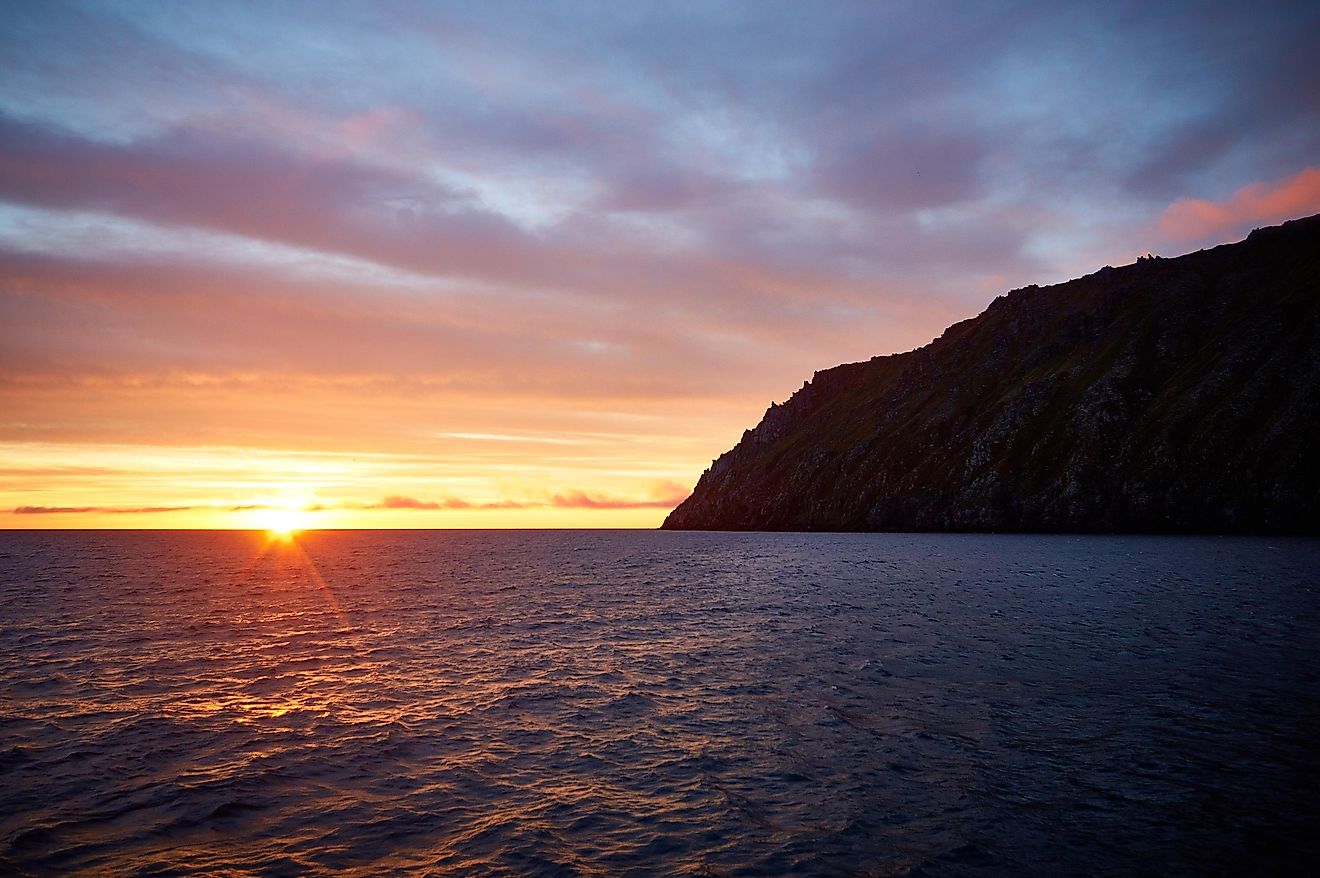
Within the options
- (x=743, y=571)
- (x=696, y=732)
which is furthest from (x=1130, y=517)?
(x=696, y=732)

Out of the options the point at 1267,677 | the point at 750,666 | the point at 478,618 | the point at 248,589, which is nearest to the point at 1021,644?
the point at 1267,677

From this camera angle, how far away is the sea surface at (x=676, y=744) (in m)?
16.2

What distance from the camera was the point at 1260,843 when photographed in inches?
609

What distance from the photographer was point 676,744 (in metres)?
24.0

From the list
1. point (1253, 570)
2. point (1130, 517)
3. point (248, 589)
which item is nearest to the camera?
point (1253, 570)

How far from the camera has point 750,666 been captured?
121ft

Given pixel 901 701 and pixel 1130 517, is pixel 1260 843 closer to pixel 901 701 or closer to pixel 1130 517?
pixel 901 701

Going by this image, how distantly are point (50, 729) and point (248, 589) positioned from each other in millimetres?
69669

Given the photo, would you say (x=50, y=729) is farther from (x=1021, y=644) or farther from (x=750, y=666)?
(x=1021, y=644)

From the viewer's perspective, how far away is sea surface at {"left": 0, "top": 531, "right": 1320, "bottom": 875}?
16.2 m

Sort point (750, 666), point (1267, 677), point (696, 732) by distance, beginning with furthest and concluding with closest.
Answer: point (750, 666), point (1267, 677), point (696, 732)

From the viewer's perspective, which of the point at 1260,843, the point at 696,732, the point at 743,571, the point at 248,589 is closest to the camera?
the point at 1260,843

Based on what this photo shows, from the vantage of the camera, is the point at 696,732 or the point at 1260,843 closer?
the point at 1260,843

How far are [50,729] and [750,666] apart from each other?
91.7 feet
